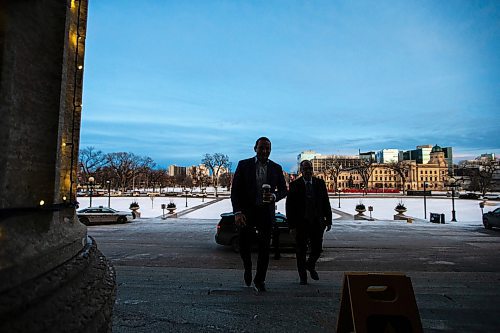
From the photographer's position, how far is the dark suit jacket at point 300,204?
4.93m

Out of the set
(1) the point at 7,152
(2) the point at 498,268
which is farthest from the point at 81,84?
(2) the point at 498,268

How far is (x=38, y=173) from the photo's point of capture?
1.85 metres

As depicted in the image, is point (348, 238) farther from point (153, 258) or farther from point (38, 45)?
point (38, 45)

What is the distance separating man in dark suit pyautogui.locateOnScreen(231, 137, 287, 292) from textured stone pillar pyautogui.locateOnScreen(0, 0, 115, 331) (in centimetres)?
221

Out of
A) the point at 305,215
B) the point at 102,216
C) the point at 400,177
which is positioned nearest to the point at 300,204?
the point at 305,215

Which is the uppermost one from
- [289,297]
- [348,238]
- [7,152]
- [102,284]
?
[7,152]

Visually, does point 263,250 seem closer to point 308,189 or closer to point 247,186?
point 247,186

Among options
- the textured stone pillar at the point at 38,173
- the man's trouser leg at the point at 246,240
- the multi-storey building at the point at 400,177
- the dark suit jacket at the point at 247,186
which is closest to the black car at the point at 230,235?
the man's trouser leg at the point at 246,240

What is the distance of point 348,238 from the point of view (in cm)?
1373

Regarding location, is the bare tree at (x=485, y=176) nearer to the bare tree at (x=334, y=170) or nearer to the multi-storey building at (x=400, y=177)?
the bare tree at (x=334, y=170)

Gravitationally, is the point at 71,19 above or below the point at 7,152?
above

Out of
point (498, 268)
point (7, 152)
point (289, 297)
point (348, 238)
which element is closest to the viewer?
point (7, 152)

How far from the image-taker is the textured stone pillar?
1.44 meters

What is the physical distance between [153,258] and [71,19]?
7.64 metres
